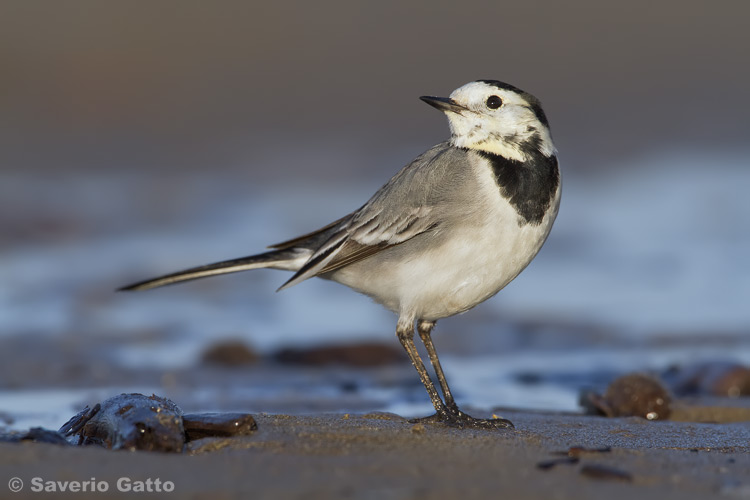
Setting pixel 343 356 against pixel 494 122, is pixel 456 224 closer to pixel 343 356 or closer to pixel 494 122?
pixel 494 122

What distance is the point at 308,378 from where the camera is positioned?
9.30m

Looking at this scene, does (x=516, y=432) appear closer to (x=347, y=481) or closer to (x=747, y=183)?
(x=347, y=481)

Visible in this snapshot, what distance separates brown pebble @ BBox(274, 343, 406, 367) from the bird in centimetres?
251

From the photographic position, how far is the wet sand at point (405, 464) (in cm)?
435

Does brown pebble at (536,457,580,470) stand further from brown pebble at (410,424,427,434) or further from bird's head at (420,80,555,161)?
bird's head at (420,80,555,161)

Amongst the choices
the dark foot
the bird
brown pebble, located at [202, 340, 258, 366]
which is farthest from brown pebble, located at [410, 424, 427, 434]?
brown pebble, located at [202, 340, 258, 366]

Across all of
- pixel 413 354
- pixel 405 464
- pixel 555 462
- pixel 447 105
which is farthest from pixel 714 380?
pixel 405 464

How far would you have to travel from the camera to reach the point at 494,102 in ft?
23.4

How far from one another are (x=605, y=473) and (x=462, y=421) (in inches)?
71.3

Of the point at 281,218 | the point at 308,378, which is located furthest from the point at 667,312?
the point at 281,218

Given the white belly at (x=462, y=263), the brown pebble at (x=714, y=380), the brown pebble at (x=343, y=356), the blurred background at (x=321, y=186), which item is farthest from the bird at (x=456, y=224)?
the brown pebble at (x=714, y=380)

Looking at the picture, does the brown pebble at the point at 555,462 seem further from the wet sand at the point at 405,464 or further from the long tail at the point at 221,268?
the long tail at the point at 221,268

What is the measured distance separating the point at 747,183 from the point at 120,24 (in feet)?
44.0

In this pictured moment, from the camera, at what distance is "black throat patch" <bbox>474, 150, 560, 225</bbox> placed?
261 inches
